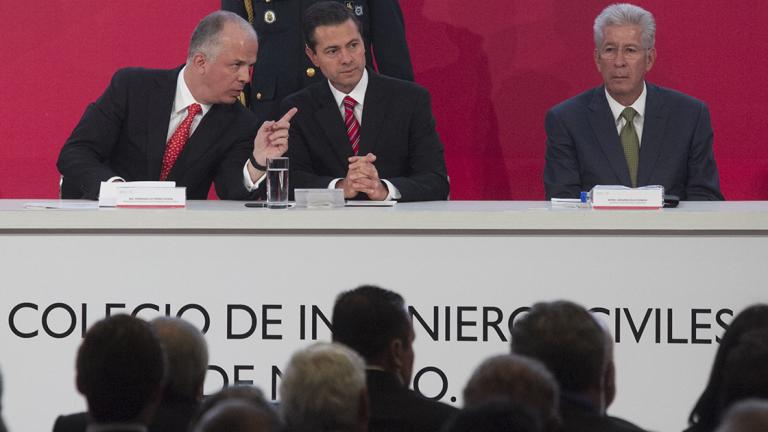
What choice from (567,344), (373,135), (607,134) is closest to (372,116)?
(373,135)

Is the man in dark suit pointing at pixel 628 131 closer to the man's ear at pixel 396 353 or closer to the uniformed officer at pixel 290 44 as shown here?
the uniformed officer at pixel 290 44

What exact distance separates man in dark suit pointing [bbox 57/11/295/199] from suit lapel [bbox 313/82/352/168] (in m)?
0.25

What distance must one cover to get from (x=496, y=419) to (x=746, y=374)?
67 cm

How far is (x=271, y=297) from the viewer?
11.4ft

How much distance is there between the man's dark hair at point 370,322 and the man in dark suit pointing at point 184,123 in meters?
1.77

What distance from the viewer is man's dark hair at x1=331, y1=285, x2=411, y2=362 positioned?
100 inches

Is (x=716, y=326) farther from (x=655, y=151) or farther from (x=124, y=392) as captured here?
(x=124, y=392)

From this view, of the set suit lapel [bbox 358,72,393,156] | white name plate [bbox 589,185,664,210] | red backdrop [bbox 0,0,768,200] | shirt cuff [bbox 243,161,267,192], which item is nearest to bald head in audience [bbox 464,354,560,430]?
white name plate [bbox 589,185,664,210]

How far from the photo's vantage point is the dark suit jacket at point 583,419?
209 cm

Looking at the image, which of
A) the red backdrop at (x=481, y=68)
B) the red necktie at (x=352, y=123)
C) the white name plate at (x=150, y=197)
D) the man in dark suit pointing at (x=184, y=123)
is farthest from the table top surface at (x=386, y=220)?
the red backdrop at (x=481, y=68)

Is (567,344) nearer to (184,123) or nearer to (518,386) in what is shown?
(518,386)

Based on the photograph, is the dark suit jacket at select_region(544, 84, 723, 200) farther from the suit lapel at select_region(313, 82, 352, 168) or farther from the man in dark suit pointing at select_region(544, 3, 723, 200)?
the suit lapel at select_region(313, 82, 352, 168)

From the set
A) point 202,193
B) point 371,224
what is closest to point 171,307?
point 371,224

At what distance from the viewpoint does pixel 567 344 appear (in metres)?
2.24
